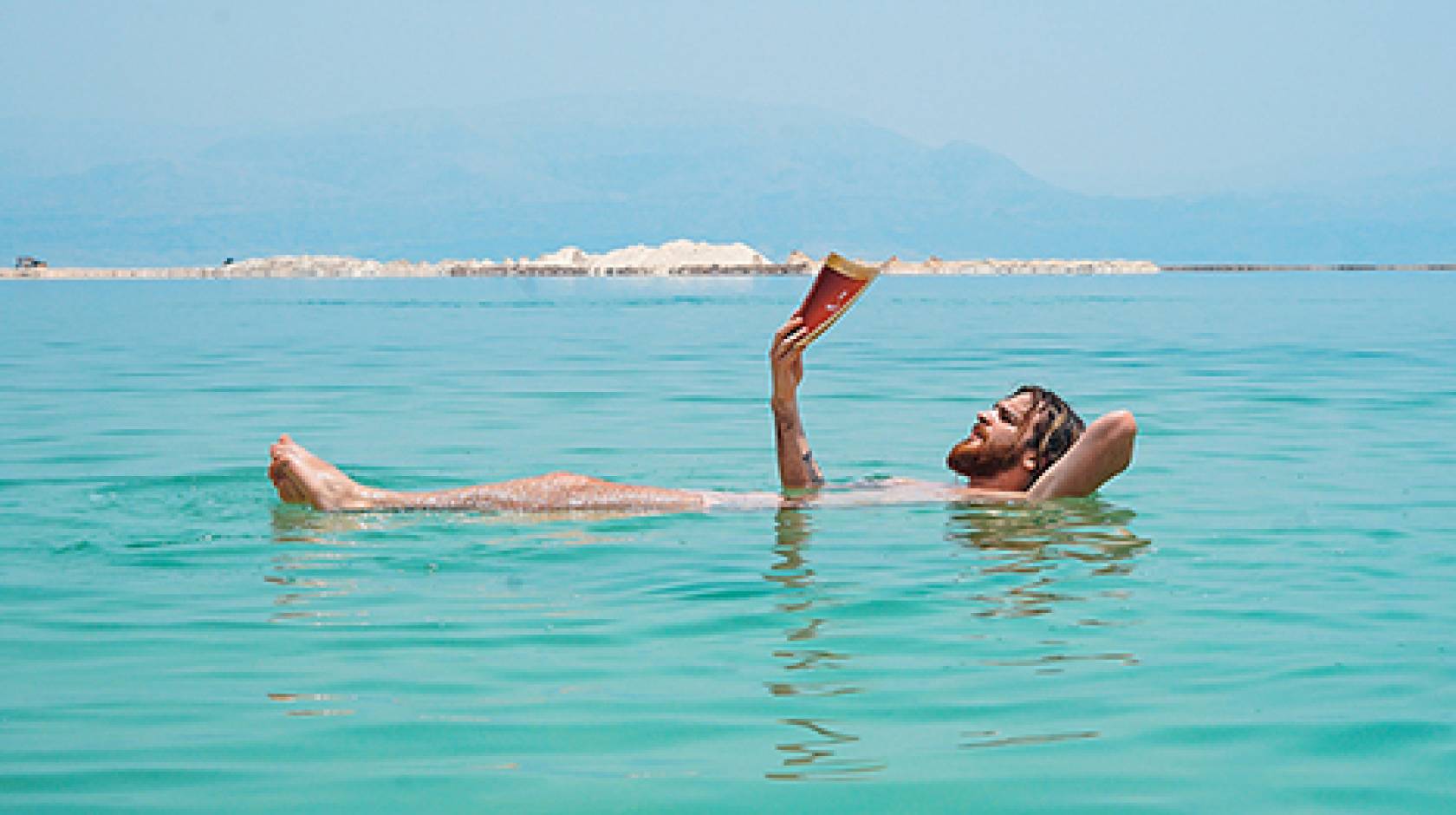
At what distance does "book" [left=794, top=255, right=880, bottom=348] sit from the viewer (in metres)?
9.64

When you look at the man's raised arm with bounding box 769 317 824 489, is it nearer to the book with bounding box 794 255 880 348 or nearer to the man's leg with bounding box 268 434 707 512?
the book with bounding box 794 255 880 348

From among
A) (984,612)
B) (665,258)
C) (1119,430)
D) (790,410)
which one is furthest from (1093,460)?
(665,258)

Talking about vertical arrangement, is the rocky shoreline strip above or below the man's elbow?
above

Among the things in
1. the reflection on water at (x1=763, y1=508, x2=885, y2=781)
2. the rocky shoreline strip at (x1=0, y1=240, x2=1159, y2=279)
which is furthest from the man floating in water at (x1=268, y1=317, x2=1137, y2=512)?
the rocky shoreline strip at (x1=0, y1=240, x2=1159, y2=279)

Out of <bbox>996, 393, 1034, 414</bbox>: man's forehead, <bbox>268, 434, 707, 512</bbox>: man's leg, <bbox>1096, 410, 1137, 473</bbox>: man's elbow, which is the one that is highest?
<bbox>996, 393, 1034, 414</bbox>: man's forehead

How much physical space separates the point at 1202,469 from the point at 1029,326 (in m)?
30.3

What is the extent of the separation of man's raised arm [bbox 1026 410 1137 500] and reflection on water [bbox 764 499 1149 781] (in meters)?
0.25

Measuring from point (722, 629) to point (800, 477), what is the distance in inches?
114

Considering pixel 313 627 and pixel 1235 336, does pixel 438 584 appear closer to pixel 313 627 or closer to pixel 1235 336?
pixel 313 627

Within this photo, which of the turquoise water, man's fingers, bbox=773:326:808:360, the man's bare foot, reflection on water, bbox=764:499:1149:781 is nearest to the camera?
the turquoise water

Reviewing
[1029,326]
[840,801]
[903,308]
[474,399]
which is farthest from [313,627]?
[903,308]

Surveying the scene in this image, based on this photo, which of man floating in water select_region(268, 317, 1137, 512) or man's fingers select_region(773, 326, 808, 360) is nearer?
man's fingers select_region(773, 326, 808, 360)

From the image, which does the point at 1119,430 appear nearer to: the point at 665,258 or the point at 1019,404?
the point at 1019,404

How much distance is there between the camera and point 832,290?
970 cm
